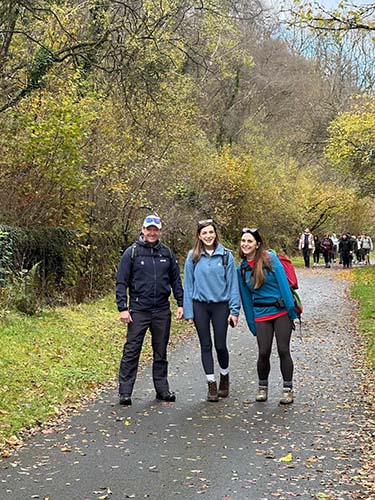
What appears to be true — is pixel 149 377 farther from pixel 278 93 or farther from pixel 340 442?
pixel 278 93

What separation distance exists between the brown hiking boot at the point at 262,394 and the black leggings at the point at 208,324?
1.88 ft

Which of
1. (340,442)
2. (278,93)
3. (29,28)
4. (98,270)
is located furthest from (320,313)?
(278,93)

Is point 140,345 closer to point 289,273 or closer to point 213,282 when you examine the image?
point 213,282

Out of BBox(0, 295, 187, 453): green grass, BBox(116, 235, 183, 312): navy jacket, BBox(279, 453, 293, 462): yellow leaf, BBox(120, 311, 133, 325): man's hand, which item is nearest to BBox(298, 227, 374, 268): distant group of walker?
BBox(0, 295, 187, 453): green grass

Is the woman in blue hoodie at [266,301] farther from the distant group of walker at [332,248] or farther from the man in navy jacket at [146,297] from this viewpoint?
the distant group of walker at [332,248]

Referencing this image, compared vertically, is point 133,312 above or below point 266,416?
above

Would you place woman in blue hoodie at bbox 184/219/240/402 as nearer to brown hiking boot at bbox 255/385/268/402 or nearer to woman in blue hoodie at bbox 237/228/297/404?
woman in blue hoodie at bbox 237/228/297/404

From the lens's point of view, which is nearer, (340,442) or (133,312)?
(340,442)

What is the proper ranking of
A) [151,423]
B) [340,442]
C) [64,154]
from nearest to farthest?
[340,442]
[151,423]
[64,154]

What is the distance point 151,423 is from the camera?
21.7 feet

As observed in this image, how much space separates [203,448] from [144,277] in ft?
7.83

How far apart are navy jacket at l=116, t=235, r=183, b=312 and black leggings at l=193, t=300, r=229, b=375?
0.42 metres

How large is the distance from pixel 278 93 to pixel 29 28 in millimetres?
30403

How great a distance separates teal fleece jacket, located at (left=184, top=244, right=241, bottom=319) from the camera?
7.54m
